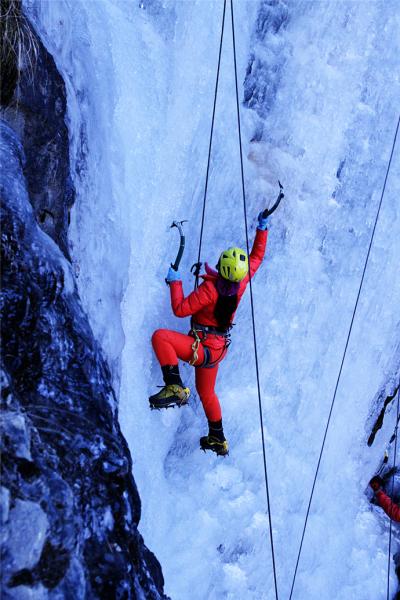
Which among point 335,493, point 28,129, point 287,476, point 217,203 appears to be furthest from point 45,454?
point 335,493

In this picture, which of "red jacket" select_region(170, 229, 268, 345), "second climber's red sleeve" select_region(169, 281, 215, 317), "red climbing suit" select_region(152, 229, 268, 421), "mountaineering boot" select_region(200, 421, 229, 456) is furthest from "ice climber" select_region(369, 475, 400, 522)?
"second climber's red sleeve" select_region(169, 281, 215, 317)

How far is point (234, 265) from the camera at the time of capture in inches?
140

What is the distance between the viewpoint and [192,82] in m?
4.23

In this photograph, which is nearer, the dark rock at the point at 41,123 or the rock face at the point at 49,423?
the rock face at the point at 49,423

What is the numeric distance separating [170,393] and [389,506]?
383 centimetres

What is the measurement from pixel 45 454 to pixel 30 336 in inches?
19.1

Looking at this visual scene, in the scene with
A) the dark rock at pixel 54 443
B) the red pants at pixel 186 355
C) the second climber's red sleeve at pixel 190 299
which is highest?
the second climber's red sleeve at pixel 190 299

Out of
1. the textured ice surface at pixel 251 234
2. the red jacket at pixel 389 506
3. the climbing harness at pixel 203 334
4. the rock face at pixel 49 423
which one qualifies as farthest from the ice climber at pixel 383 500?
the rock face at pixel 49 423

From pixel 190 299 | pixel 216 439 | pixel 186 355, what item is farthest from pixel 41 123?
pixel 216 439

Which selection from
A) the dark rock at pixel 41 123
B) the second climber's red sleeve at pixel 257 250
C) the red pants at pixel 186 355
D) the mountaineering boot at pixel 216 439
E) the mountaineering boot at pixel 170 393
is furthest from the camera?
the mountaineering boot at pixel 216 439

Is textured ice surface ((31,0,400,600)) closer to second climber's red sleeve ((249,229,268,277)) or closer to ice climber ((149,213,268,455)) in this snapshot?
ice climber ((149,213,268,455))

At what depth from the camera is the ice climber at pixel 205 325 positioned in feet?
11.8

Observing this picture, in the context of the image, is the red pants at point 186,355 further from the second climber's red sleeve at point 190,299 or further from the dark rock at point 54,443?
the dark rock at point 54,443

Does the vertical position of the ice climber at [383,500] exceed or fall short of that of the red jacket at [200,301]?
it falls short
